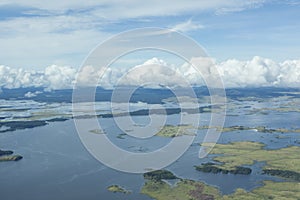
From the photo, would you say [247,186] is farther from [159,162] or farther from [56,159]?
[56,159]

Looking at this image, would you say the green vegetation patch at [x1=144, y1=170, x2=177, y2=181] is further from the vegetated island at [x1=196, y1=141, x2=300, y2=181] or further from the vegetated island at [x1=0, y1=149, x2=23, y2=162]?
the vegetated island at [x1=0, y1=149, x2=23, y2=162]

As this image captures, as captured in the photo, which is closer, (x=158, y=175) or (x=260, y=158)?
(x=158, y=175)

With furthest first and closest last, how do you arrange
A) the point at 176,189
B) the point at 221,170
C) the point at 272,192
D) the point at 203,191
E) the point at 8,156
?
the point at 8,156 < the point at 221,170 < the point at 176,189 < the point at 203,191 < the point at 272,192

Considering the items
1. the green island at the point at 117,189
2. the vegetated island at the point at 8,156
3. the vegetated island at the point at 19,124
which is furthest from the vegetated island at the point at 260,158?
the vegetated island at the point at 19,124

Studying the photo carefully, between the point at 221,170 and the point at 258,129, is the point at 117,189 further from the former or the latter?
the point at 258,129

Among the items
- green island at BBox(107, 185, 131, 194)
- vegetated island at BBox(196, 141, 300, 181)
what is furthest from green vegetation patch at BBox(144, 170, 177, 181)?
vegetated island at BBox(196, 141, 300, 181)

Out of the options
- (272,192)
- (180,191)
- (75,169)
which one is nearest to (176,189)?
(180,191)

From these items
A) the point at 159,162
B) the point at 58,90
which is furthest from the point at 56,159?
the point at 58,90
